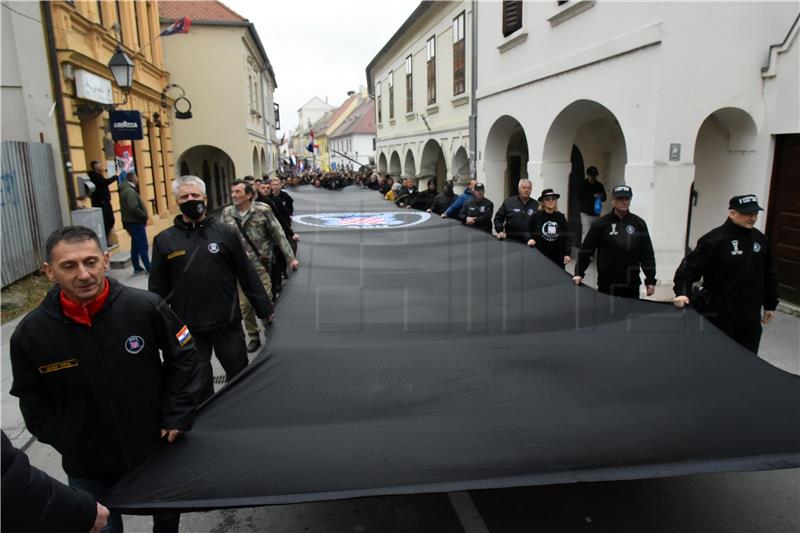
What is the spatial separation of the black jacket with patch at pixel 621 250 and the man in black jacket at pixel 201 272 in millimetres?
3333

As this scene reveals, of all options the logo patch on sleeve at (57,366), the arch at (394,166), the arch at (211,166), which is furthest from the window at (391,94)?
the logo patch on sleeve at (57,366)

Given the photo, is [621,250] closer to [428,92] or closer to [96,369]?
[96,369]

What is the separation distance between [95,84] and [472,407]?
38.2 feet

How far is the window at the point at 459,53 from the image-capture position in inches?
583

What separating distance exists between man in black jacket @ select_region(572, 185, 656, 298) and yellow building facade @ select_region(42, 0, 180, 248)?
384 inches

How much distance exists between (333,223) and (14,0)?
23.1 ft

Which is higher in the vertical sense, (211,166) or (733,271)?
(211,166)

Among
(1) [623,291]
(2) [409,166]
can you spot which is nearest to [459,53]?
(2) [409,166]

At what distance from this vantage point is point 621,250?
17.8ft

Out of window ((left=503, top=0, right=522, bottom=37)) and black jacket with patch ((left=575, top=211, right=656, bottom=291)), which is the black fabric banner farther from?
window ((left=503, top=0, right=522, bottom=37))

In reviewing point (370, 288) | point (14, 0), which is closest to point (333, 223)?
point (370, 288)

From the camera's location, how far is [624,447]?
2.78m

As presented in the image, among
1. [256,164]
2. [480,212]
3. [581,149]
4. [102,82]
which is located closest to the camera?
[480,212]

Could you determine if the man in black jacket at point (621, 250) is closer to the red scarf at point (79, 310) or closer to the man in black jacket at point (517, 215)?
the man in black jacket at point (517, 215)
